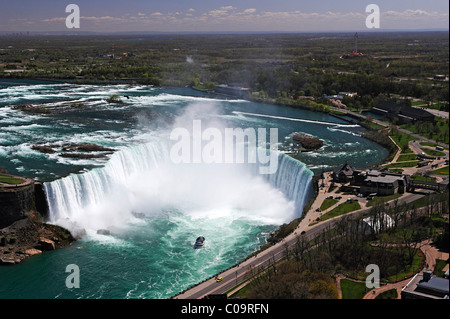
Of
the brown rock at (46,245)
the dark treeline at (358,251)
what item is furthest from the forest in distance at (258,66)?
the brown rock at (46,245)

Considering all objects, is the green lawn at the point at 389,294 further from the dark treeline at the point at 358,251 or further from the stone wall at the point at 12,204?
the stone wall at the point at 12,204

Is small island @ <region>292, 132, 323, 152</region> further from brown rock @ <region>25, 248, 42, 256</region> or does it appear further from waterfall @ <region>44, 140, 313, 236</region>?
brown rock @ <region>25, 248, 42, 256</region>

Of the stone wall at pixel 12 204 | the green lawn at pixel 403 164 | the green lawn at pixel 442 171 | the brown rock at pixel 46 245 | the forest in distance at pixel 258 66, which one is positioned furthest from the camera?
the forest in distance at pixel 258 66

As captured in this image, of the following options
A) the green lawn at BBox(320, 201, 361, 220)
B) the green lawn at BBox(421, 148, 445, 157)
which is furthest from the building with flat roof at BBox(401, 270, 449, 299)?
the green lawn at BBox(421, 148, 445, 157)

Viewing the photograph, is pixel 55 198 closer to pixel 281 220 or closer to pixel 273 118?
pixel 281 220

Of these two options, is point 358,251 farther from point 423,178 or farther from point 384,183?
point 423,178

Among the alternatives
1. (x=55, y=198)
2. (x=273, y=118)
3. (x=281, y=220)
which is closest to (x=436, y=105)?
(x=281, y=220)

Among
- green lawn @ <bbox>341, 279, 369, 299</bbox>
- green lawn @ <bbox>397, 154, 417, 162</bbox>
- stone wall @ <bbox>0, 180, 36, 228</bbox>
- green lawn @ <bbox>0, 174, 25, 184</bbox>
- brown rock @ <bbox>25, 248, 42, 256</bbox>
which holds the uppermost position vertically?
green lawn @ <bbox>0, 174, 25, 184</bbox>
